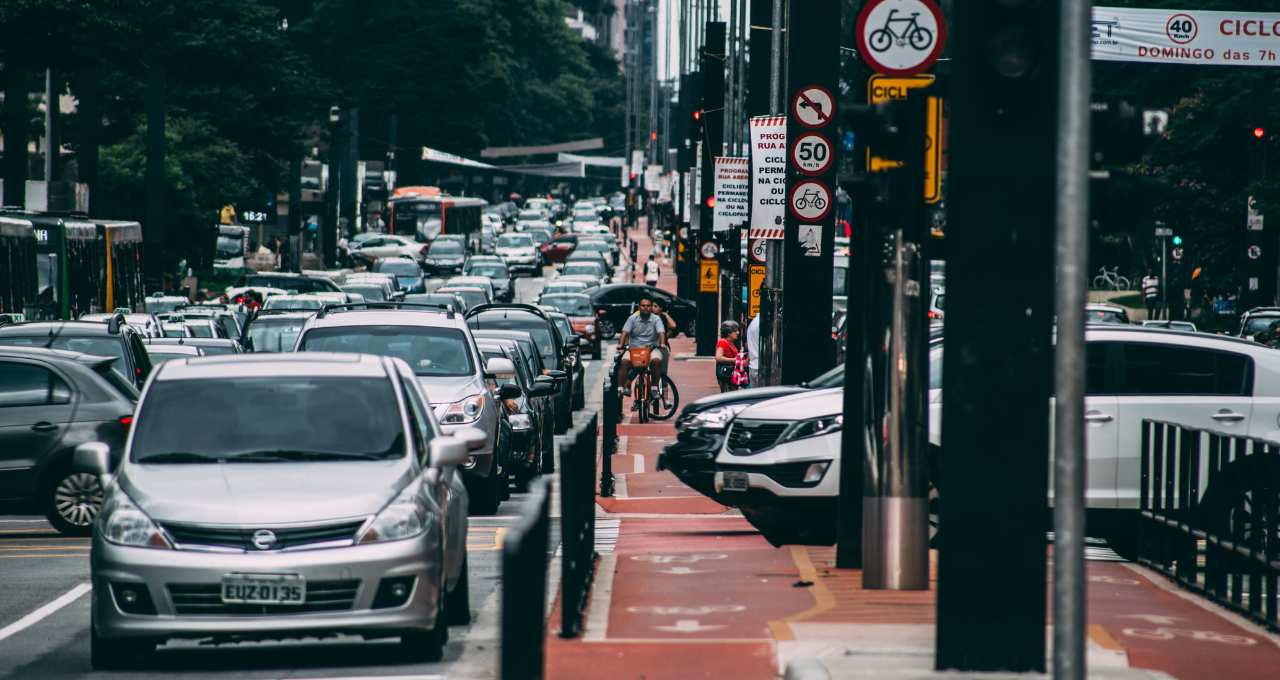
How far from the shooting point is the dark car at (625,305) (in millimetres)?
57969

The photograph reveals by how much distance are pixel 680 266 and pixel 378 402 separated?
5776 cm

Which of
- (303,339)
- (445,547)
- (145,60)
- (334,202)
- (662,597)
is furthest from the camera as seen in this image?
(334,202)

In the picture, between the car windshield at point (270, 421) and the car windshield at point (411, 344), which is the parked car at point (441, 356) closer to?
the car windshield at point (411, 344)

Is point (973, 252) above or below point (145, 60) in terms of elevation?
below

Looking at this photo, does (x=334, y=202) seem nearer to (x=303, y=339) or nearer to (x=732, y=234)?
(x=732, y=234)

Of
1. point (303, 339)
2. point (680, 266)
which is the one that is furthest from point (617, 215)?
point (303, 339)

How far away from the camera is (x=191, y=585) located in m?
9.38

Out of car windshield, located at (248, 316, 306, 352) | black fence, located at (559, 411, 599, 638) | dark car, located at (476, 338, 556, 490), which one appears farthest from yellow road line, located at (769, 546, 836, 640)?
car windshield, located at (248, 316, 306, 352)

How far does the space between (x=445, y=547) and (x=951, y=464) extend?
2.76 metres

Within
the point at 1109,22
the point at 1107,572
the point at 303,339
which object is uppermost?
the point at 1109,22

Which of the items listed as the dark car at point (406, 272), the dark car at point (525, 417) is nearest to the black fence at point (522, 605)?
the dark car at point (525, 417)

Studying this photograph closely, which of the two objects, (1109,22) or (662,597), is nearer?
(662,597)

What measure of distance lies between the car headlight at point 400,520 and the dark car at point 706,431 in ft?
20.3

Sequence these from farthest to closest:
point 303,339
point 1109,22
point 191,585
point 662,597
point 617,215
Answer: point 617,215
point 1109,22
point 303,339
point 662,597
point 191,585
